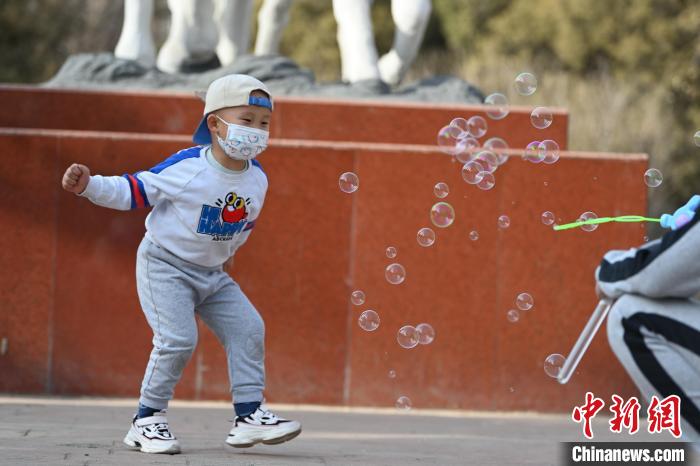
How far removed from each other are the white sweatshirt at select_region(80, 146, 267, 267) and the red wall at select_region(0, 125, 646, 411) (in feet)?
7.09

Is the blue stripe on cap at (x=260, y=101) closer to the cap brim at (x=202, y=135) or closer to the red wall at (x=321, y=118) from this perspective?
the cap brim at (x=202, y=135)

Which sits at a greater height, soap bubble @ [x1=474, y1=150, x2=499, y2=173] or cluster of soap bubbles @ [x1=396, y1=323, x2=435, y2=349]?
soap bubble @ [x1=474, y1=150, x2=499, y2=173]

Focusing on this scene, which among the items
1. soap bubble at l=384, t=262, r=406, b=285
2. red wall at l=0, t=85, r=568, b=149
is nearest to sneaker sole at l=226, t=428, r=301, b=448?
soap bubble at l=384, t=262, r=406, b=285

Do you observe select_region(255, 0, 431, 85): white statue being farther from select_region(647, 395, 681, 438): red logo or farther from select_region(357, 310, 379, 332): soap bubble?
select_region(647, 395, 681, 438): red logo

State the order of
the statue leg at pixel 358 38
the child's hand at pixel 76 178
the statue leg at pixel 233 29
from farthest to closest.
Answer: the statue leg at pixel 233 29
the statue leg at pixel 358 38
the child's hand at pixel 76 178

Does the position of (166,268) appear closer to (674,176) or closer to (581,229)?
(581,229)

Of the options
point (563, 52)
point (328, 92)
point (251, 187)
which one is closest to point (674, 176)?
point (563, 52)

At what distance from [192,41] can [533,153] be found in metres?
3.33

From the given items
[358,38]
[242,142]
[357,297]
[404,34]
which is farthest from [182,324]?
[404,34]

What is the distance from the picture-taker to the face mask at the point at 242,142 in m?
5.05

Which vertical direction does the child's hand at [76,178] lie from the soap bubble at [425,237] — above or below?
above

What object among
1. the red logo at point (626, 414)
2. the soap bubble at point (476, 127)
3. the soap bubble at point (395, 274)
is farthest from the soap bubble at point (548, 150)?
the red logo at point (626, 414)

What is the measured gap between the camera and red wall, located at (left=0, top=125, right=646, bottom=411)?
729 centimetres

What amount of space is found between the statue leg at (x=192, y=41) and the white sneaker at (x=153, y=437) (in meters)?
4.39
